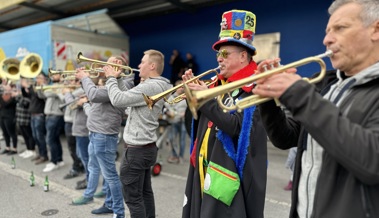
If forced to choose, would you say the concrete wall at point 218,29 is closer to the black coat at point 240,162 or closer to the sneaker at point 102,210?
the black coat at point 240,162

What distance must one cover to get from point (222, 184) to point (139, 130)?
1300 mm

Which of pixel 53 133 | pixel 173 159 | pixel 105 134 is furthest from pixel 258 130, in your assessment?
pixel 53 133

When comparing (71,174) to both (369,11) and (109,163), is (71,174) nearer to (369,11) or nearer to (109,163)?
(109,163)

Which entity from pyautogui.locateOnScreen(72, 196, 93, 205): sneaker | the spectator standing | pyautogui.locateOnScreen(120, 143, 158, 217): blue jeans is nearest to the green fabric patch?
pyautogui.locateOnScreen(120, 143, 158, 217): blue jeans

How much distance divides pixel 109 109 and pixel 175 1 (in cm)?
629

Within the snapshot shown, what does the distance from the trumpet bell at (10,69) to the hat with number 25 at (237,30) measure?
621cm

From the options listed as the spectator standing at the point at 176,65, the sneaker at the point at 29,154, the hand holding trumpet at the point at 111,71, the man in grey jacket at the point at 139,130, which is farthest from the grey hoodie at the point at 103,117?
the spectator standing at the point at 176,65

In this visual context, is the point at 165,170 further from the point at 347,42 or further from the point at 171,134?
the point at 347,42

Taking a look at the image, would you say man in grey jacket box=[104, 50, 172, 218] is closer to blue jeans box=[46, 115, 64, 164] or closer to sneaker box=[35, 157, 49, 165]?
blue jeans box=[46, 115, 64, 164]

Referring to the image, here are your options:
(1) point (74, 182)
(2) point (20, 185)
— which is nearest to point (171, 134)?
(1) point (74, 182)

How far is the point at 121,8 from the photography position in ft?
34.9

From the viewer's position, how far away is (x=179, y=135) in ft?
23.0

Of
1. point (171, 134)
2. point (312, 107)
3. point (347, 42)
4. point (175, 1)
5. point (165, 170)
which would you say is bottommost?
point (165, 170)

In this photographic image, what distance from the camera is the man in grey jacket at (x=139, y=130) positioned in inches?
117
